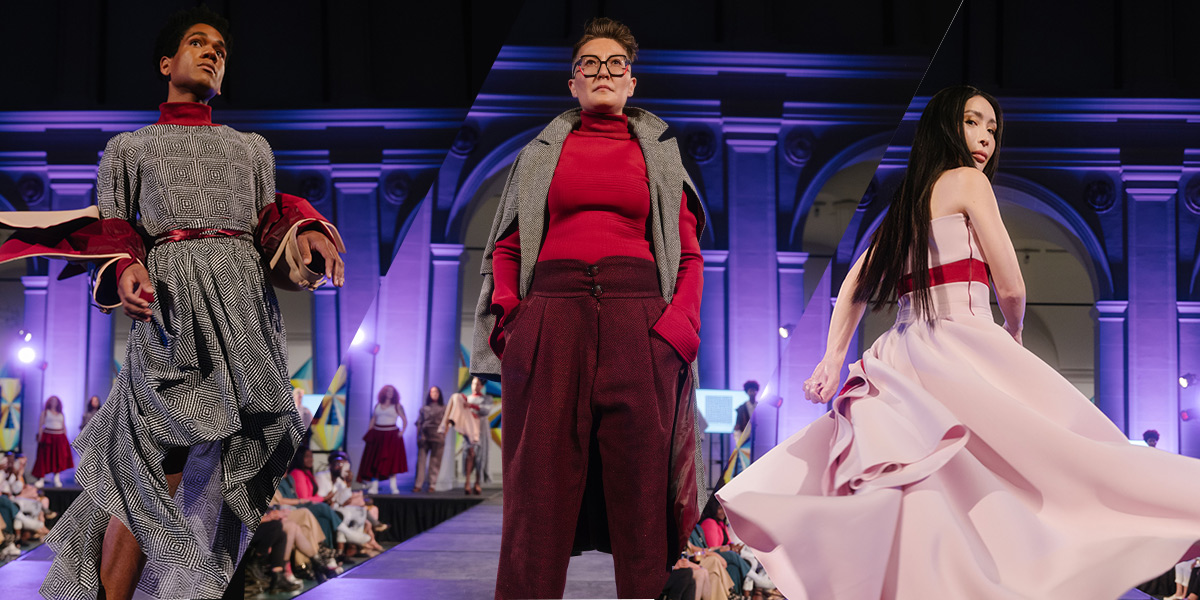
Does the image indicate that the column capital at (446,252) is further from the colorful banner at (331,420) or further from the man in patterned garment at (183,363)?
the man in patterned garment at (183,363)

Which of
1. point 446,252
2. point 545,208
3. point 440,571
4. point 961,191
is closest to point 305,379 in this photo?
point 446,252

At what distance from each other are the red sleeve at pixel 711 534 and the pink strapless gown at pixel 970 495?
0.89 meters

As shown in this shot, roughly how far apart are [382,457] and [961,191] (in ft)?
8.61

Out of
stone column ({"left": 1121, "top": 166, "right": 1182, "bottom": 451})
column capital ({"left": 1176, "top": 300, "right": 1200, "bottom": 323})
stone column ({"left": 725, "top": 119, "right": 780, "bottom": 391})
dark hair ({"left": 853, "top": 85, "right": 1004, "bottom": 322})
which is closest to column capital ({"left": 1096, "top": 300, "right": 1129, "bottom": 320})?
stone column ({"left": 1121, "top": 166, "right": 1182, "bottom": 451})

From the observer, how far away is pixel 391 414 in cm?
459

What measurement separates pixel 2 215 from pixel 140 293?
44cm

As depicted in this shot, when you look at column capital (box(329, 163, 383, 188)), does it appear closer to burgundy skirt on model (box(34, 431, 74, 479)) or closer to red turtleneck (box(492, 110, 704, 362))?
red turtleneck (box(492, 110, 704, 362))

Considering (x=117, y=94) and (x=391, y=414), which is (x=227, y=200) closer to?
(x=391, y=414)

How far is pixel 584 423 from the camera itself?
2.86 meters

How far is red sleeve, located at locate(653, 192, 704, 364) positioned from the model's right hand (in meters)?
1.43

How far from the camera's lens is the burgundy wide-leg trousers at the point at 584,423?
281cm

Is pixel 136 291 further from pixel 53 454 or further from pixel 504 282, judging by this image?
pixel 53 454

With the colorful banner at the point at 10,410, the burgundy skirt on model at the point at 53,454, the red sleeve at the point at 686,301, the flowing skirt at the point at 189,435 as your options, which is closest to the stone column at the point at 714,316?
the red sleeve at the point at 686,301

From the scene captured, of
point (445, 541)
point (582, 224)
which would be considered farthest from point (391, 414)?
point (582, 224)
